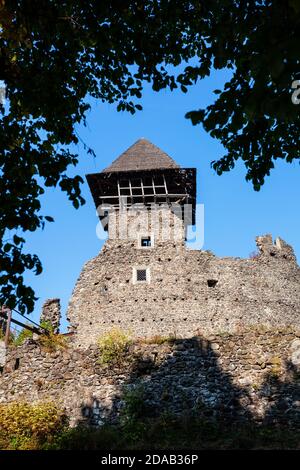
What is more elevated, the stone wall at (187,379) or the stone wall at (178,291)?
the stone wall at (178,291)

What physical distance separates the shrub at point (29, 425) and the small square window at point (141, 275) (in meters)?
16.9

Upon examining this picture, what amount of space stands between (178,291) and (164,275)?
4.61ft

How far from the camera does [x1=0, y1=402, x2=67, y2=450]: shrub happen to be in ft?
32.7

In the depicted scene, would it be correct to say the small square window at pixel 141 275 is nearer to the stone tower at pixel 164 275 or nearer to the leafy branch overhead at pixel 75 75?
the stone tower at pixel 164 275

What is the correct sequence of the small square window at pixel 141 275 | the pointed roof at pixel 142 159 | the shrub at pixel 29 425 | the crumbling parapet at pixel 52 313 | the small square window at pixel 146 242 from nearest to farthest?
the shrub at pixel 29 425 < the crumbling parapet at pixel 52 313 < the small square window at pixel 141 275 < the small square window at pixel 146 242 < the pointed roof at pixel 142 159

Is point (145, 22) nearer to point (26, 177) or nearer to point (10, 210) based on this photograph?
A: point (26, 177)

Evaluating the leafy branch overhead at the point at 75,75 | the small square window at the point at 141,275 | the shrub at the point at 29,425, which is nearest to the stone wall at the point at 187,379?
the shrub at the point at 29,425

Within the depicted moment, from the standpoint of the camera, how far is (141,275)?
2794cm

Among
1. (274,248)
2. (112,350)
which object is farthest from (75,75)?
(274,248)

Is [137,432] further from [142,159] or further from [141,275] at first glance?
[142,159]

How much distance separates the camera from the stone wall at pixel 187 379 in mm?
10109

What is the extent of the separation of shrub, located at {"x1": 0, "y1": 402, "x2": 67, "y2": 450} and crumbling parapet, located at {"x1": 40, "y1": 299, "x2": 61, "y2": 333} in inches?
568

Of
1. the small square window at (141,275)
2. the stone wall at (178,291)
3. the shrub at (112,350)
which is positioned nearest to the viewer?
the shrub at (112,350)
